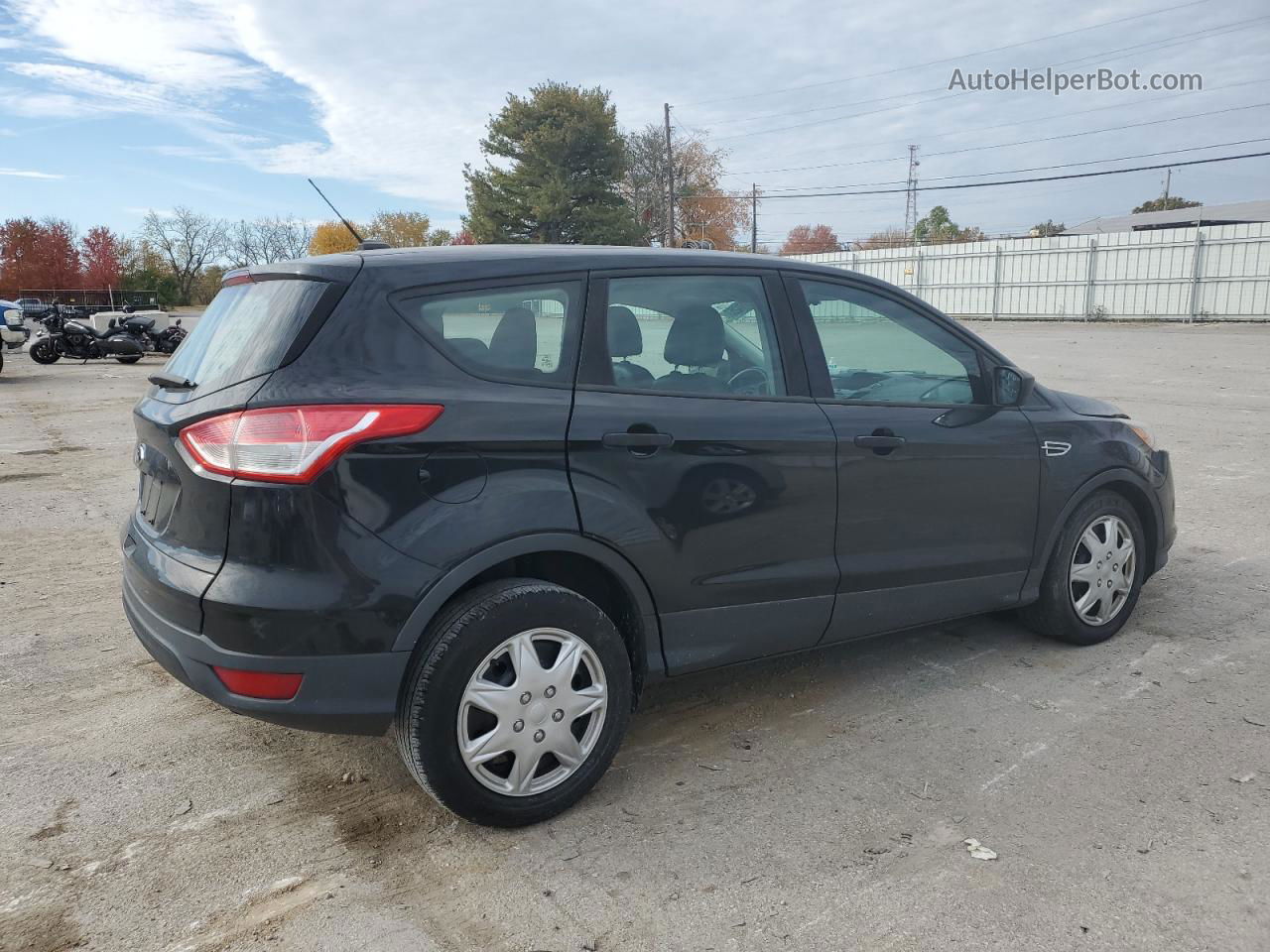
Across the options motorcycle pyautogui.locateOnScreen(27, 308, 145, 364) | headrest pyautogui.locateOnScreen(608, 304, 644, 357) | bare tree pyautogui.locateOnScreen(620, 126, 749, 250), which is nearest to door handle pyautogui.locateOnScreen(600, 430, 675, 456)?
headrest pyautogui.locateOnScreen(608, 304, 644, 357)

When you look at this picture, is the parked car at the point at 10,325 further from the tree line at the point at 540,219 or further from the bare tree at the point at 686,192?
the bare tree at the point at 686,192

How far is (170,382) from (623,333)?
4.98ft

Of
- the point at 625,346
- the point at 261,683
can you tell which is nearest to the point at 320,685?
the point at 261,683

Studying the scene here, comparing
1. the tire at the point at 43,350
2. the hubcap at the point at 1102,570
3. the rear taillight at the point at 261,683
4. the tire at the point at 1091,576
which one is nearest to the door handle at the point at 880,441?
the tire at the point at 1091,576

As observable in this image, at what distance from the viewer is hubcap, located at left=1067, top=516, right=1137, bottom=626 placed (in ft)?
14.2

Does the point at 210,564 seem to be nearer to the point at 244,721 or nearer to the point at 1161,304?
the point at 244,721

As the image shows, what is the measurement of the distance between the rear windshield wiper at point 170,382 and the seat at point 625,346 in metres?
1.31

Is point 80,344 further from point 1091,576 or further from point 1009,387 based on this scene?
point 1091,576

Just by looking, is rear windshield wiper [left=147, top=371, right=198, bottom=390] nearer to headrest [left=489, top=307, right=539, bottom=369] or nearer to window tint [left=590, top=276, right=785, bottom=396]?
headrest [left=489, top=307, right=539, bottom=369]

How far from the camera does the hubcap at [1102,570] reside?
14.2ft

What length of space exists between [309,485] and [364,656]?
49cm

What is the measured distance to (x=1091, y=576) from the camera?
14.3ft

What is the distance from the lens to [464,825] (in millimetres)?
2980

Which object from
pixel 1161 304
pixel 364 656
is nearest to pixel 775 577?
pixel 364 656
